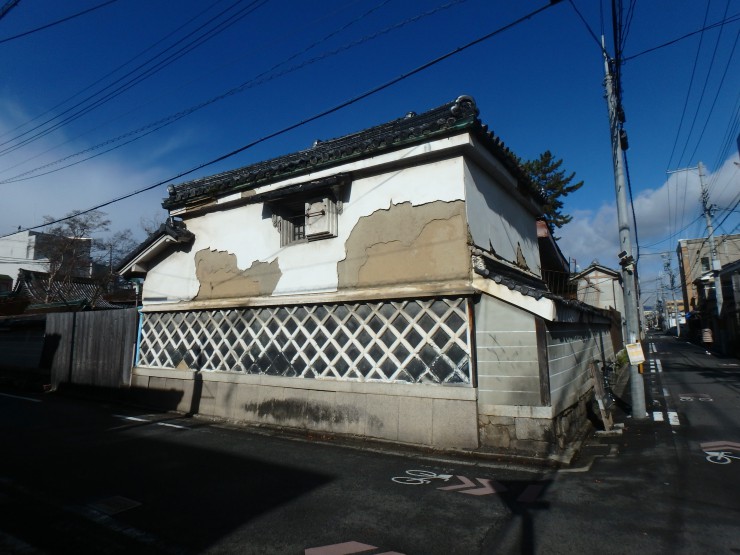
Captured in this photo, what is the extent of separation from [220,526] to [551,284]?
14.8 metres

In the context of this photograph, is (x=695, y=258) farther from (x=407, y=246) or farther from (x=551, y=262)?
(x=407, y=246)

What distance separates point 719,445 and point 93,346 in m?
16.0

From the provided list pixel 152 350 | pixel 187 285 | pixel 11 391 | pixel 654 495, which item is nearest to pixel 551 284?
pixel 654 495

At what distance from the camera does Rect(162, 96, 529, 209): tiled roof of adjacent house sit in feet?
24.7

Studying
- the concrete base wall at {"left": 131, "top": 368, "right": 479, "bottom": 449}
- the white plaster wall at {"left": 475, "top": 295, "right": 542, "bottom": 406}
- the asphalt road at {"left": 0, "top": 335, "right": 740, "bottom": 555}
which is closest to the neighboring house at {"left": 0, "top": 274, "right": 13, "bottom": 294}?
the concrete base wall at {"left": 131, "top": 368, "right": 479, "bottom": 449}

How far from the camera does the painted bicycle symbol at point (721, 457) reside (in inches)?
248

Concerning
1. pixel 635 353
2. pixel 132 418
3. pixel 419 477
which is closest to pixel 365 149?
pixel 419 477

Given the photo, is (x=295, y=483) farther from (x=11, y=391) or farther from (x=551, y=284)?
(x=11, y=391)

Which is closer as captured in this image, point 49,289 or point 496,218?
point 496,218

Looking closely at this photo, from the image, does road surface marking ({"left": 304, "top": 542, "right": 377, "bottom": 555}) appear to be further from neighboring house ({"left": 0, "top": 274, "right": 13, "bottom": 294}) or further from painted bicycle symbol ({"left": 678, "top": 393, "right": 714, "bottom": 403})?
neighboring house ({"left": 0, "top": 274, "right": 13, "bottom": 294})

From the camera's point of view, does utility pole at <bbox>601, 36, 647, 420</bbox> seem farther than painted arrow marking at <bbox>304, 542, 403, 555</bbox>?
Yes

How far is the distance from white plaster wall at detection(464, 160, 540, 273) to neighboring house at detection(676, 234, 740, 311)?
145 ft

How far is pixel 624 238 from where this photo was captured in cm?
1054

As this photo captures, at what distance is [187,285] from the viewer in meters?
11.3
